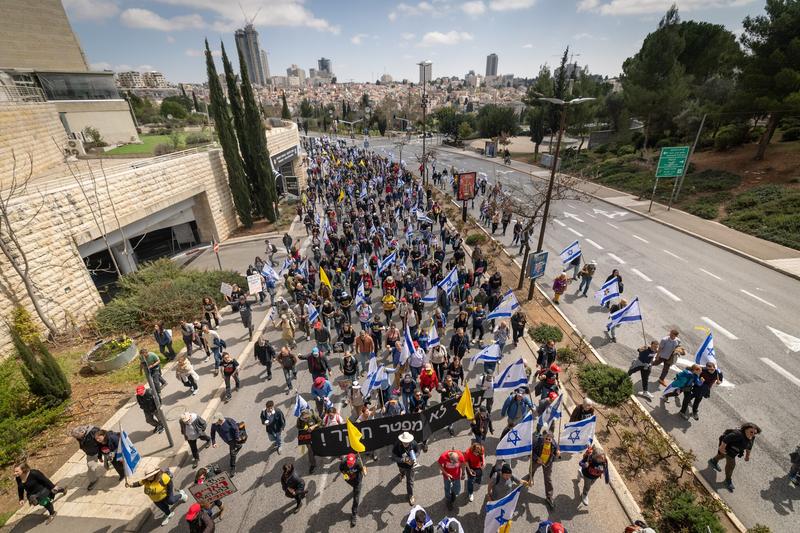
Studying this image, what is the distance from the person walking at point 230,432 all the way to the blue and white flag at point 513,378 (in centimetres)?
676

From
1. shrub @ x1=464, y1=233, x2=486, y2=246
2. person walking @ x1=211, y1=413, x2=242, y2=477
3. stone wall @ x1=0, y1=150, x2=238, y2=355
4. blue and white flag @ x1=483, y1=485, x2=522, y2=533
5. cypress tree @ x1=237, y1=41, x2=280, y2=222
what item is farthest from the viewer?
cypress tree @ x1=237, y1=41, x2=280, y2=222

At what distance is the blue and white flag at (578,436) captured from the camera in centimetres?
800

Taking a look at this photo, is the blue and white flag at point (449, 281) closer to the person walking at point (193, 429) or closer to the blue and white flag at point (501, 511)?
the blue and white flag at point (501, 511)

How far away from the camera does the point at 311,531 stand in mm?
7637

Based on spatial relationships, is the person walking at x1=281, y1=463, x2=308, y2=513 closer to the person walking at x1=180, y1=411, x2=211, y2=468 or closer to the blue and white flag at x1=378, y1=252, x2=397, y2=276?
the person walking at x1=180, y1=411, x2=211, y2=468

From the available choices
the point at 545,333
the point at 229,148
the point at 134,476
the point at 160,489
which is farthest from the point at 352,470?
the point at 229,148

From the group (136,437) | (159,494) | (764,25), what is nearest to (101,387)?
(136,437)

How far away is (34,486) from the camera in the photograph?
770cm

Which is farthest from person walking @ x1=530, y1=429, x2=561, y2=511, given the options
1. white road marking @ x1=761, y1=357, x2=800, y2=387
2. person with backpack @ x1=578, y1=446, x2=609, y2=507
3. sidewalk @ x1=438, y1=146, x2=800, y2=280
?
sidewalk @ x1=438, y1=146, x2=800, y2=280

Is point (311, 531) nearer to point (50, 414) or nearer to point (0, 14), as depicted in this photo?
point (50, 414)

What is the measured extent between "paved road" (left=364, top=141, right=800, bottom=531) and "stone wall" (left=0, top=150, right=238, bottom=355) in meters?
20.9

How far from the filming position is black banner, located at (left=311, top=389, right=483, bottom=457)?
329 inches

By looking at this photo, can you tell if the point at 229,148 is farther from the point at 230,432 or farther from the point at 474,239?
the point at 230,432

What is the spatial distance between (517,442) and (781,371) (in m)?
10.4
